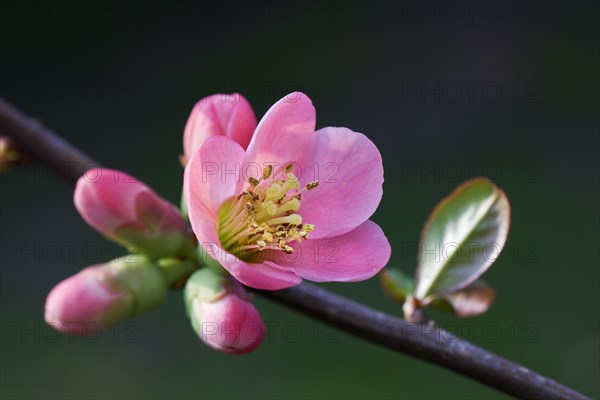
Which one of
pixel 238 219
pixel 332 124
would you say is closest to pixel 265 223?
pixel 238 219

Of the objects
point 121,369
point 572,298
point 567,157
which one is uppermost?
point 567,157

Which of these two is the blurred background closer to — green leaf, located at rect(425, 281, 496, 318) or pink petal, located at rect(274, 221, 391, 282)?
green leaf, located at rect(425, 281, 496, 318)

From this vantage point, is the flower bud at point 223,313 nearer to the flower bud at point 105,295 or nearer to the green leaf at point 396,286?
the flower bud at point 105,295

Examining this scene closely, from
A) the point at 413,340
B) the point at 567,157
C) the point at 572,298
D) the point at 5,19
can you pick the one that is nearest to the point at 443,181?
the point at 567,157

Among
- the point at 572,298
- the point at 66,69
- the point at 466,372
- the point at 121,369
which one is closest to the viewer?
the point at 466,372

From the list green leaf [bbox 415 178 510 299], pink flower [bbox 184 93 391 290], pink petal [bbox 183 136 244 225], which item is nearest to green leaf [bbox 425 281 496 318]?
green leaf [bbox 415 178 510 299]

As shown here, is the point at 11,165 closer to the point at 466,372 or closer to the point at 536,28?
the point at 466,372
